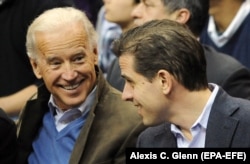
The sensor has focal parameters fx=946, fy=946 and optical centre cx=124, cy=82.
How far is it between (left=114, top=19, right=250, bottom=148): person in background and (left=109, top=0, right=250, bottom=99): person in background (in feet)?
2.53

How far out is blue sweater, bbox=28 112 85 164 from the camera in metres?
4.46

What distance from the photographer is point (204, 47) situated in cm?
507

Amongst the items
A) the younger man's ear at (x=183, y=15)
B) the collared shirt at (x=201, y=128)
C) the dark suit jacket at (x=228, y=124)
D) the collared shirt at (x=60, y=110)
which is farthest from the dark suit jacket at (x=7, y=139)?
the younger man's ear at (x=183, y=15)

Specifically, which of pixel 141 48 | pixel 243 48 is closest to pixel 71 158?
pixel 141 48

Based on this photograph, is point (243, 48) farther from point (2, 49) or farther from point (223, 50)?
point (2, 49)

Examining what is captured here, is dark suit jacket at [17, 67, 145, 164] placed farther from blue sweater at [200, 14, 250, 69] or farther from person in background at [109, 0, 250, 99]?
blue sweater at [200, 14, 250, 69]

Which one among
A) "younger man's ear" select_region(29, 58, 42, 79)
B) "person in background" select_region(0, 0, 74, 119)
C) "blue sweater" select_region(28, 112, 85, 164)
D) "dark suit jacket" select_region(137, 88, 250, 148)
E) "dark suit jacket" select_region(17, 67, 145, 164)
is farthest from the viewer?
"person in background" select_region(0, 0, 74, 119)

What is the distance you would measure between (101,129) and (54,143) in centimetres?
26

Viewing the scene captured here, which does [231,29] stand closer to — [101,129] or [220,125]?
[101,129]

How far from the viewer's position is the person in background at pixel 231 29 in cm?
587

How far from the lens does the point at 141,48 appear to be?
13.1 feet

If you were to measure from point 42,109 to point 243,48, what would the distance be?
170cm

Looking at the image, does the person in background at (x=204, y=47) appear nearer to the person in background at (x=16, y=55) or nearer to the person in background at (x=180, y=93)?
the person in background at (x=16, y=55)

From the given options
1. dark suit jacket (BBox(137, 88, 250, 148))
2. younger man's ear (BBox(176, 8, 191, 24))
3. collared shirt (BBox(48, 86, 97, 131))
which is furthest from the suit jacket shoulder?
dark suit jacket (BBox(137, 88, 250, 148))
